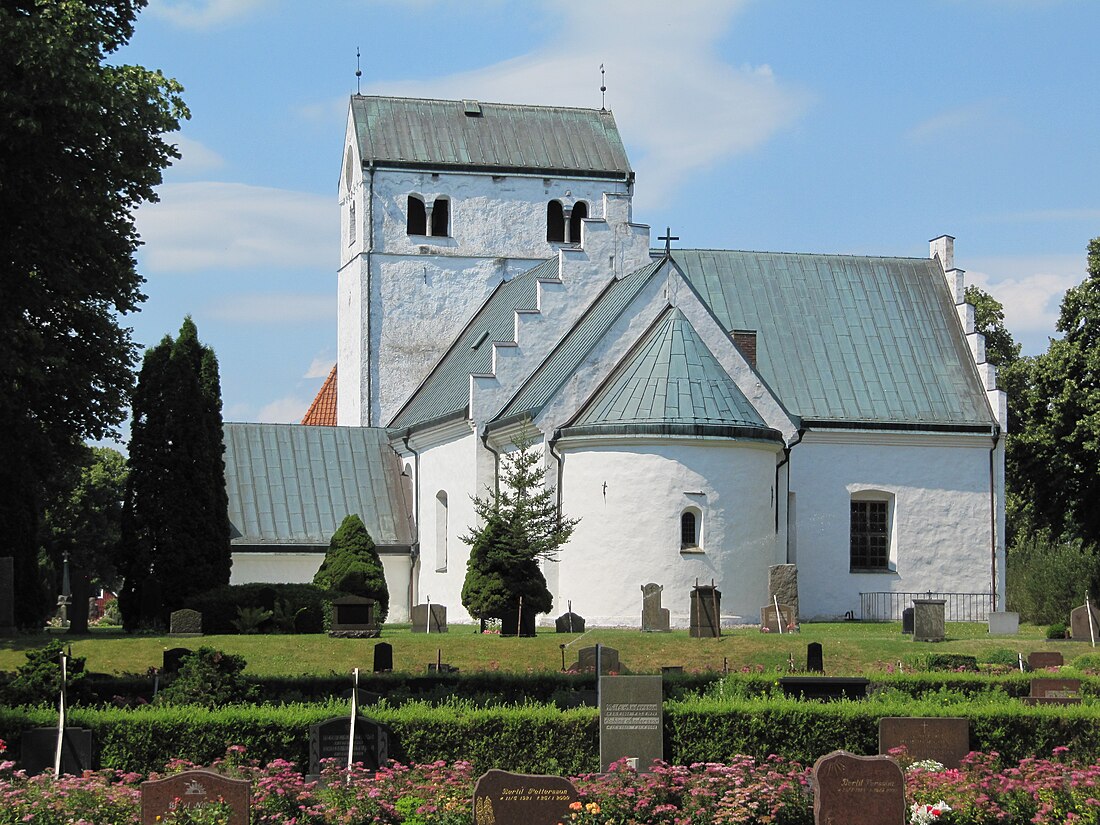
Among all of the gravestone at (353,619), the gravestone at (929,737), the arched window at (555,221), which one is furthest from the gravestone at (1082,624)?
the arched window at (555,221)

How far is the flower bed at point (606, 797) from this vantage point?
15.4 m

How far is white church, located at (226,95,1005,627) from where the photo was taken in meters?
36.3

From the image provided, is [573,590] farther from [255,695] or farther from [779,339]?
[255,695]

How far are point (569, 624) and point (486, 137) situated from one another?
21.7m

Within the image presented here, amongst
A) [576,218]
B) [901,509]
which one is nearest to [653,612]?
[901,509]

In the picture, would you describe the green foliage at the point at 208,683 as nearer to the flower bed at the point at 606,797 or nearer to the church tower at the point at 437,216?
the flower bed at the point at 606,797

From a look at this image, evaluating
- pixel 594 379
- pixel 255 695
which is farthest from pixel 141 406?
pixel 255 695

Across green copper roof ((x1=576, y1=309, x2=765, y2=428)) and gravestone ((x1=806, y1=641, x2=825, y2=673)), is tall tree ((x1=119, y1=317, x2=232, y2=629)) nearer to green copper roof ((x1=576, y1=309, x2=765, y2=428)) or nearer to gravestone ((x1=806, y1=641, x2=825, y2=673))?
green copper roof ((x1=576, y1=309, x2=765, y2=428))

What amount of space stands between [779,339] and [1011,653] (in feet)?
51.6

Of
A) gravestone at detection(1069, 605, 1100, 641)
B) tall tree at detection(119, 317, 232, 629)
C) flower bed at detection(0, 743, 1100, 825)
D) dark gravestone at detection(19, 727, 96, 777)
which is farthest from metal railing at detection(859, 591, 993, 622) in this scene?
dark gravestone at detection(19, 727, 96, 777)

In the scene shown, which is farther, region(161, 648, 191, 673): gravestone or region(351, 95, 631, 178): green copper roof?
region(351, 95, 631, 178): green copper roof

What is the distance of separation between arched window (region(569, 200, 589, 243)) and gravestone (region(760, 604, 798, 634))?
1908 centimetres

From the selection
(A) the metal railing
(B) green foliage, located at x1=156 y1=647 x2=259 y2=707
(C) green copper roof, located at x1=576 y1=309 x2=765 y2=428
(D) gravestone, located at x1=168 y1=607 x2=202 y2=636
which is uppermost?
(C) green copper roof, located at x1=576 y1=309 x2=765 y2=428

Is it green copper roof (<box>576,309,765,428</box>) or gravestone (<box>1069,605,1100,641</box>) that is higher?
green copper roof (<box>576,309,765,428</box>)
